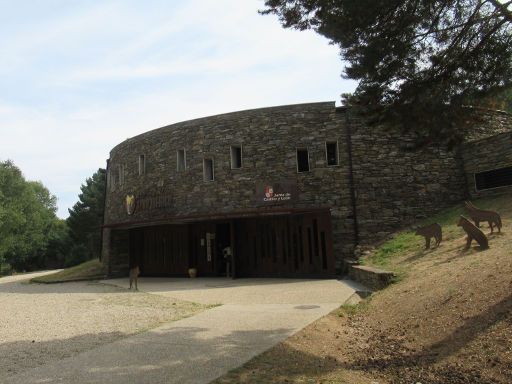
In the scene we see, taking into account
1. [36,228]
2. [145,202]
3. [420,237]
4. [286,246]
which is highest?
[36,228]

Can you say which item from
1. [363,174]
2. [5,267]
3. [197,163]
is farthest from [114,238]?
[5,267]

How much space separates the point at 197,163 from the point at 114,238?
239 inches

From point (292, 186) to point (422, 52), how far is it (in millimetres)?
9757

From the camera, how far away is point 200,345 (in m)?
6.15

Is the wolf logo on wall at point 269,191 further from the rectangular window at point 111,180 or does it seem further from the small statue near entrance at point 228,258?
the rectangular window at point 111,180

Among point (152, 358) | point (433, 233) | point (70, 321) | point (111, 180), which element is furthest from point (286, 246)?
point (111, 180)

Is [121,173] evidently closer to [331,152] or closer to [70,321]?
[331,152]

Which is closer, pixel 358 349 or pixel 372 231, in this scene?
pixel 358 349

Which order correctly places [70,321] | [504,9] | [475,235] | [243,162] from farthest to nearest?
[243,162] → [475,235] → [70,321] → [504,9]

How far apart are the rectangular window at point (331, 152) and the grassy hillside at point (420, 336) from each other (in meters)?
7.38

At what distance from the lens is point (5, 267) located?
42406 mm

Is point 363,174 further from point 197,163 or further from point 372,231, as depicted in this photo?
point 197,163

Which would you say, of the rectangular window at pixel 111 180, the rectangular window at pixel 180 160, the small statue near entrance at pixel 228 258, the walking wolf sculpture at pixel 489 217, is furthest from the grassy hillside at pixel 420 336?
the rectangular window at pixel 111 180

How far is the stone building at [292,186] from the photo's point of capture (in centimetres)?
1559
